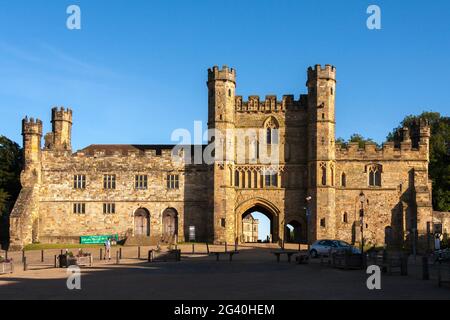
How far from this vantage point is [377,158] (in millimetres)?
57438

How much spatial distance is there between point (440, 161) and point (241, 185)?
24950 millimetres

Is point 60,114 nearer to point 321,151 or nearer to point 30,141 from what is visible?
point 30,141

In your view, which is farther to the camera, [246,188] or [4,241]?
[4,241]

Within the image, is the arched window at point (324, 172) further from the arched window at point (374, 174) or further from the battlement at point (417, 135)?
the battlement at point (417, 135)

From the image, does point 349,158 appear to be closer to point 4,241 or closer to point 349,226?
point 349,226

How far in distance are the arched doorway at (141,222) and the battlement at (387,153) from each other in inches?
709

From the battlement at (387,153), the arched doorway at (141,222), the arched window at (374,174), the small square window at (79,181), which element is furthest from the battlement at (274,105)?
the small square window at (79,181)

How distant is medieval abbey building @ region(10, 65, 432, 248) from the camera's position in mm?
56500

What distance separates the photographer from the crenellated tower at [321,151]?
181 ft

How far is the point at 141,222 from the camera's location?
5978 cm

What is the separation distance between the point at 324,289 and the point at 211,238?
33955 millimetres

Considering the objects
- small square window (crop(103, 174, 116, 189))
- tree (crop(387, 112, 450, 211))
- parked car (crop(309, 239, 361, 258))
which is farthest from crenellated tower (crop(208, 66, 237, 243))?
tree (crop(387, 112, 450, 211))

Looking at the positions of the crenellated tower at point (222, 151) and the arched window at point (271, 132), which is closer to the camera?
the crenellated tower at point (222, 151)
